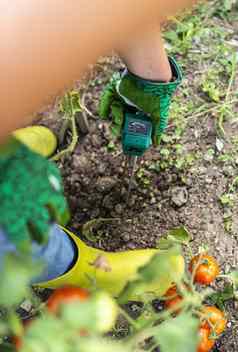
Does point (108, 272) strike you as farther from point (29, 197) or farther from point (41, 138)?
point (29, 197)

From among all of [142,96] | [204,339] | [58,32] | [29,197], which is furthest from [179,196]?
[58,32]

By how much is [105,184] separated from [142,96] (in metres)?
0.31

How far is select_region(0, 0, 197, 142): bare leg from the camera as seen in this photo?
28.3 inches

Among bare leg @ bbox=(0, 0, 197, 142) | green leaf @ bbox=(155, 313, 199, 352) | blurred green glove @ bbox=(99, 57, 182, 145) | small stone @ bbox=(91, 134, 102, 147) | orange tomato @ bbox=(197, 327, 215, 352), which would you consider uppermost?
bare leg @ bbox=(0, 0, 197, 142)

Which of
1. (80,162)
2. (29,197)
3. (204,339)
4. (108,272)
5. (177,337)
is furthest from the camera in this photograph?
(80,162)

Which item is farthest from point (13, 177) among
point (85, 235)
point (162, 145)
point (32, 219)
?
point (162, 145)

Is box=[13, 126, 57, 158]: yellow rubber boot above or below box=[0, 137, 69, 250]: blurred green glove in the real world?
below

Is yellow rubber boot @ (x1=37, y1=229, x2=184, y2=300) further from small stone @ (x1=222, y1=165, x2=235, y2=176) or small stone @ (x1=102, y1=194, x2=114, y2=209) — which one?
small stone @ (x1=222, y1=165, x2=235, y2=176)

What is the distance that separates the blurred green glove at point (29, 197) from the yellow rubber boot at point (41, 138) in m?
0.65

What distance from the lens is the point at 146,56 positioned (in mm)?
1402

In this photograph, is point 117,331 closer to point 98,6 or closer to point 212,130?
point 212,130

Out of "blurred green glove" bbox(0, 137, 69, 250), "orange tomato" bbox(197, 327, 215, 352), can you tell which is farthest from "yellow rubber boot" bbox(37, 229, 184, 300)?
"blurred green glove" bbox(0, 137, 69, 250)

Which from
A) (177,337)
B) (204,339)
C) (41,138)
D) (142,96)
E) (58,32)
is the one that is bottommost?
(204,339)

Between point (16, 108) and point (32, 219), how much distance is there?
142mm
